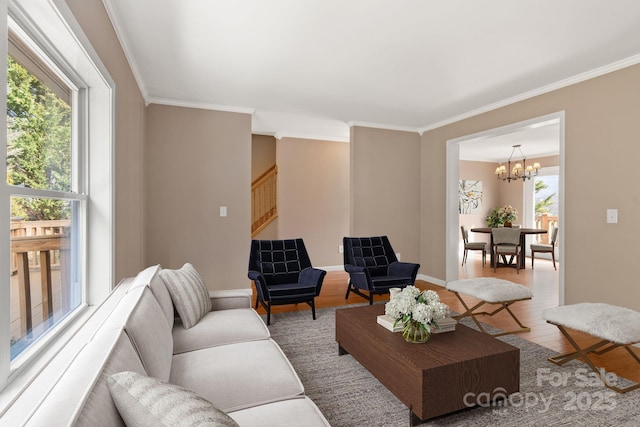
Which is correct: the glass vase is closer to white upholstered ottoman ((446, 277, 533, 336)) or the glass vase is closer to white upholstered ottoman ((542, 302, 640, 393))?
white upholstered ottoman ((542, 302, 640, 393))

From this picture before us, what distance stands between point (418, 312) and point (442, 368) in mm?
346

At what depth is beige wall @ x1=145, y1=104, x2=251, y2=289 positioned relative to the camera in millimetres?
4332

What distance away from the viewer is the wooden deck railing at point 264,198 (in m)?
6.57

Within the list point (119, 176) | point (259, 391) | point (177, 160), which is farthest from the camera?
point (177, 160)

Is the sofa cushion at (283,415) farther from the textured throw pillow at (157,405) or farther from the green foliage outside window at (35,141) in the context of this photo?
the green foliage outside window at (35,141)

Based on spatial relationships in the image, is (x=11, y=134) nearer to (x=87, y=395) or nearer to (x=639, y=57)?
(x=87, y=395)

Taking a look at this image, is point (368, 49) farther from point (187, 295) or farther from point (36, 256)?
point (36, 256)

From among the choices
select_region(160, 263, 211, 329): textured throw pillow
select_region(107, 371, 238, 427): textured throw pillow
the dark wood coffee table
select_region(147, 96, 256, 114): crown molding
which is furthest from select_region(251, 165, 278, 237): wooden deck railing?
select_region(107, 371, 238, 427): textured throw pillow

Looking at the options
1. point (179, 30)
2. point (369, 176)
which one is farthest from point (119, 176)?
point (369, 176)

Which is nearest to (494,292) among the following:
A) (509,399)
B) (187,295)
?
(509,399)

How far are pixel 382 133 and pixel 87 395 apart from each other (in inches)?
206

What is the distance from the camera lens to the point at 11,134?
1.37 meters

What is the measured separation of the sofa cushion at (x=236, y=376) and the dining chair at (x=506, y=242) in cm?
618

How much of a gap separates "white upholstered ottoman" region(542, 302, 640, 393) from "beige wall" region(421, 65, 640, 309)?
913 mm
